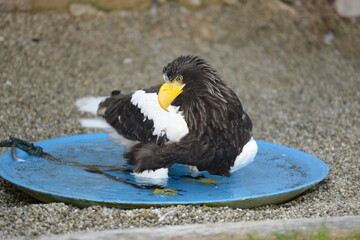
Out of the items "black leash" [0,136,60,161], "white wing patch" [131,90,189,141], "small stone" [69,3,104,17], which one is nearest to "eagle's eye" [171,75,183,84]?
"white wing patch" [131,90,189,141]

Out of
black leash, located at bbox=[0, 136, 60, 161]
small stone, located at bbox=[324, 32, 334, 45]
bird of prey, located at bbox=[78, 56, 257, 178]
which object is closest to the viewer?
bird of prey, located at bbox=[78, 56, 257, 178]

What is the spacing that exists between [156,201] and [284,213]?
717 mm

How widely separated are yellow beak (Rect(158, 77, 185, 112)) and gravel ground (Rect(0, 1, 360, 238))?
62cm

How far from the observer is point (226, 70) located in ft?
22.0

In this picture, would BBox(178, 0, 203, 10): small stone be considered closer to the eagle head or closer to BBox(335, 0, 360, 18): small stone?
BBox(335, 0, 360, 18): small stone

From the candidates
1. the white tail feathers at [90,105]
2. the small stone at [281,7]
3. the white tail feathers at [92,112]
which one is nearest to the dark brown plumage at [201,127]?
the white tail feathers at [92,112]

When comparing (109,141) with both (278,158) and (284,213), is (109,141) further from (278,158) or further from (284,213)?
(284,213)

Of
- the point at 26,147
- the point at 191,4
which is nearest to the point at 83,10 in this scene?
the point at 191,4

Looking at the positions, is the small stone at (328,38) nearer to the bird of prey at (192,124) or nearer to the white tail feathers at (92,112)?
the white tail feathers at (92,112)

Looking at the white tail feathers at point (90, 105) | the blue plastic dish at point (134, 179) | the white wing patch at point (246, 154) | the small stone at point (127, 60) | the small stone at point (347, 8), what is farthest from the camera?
the small stone at point (347, 8)

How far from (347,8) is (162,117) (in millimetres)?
5469

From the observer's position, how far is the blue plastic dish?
123 inches

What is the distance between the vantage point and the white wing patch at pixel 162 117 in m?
3.39

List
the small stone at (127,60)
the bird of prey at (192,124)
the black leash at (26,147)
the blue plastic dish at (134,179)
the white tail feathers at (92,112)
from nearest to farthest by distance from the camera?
1. the blue plastic dish at (134,179)
2. the bird of prey at (192,124)
3. the black leash at (26,147)
4. the white tail feathers at (92,112)
5. the small stone at (127,60)
